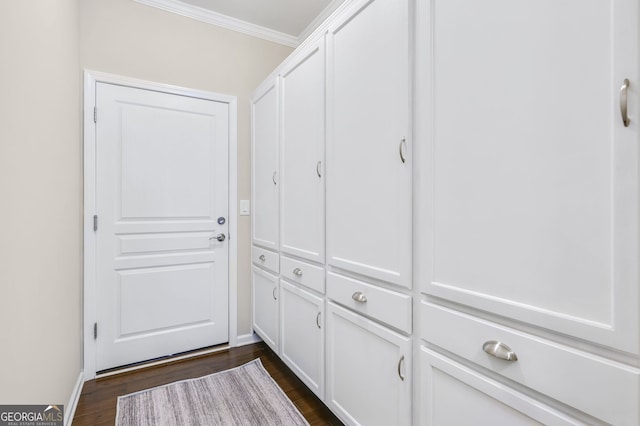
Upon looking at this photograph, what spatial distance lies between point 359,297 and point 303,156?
894 mm

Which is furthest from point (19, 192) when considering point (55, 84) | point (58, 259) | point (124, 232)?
point (124, 232)

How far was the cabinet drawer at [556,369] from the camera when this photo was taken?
2.19ft

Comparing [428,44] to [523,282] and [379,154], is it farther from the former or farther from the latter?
[523,282]

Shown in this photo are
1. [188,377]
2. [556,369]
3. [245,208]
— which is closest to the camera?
Result: [556,369]

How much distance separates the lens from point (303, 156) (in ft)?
6.12

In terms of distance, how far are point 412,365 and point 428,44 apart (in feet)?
3.81

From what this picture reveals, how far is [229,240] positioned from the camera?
2645mm

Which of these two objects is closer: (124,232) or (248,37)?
(124,232)

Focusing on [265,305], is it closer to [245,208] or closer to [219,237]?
[219,237]

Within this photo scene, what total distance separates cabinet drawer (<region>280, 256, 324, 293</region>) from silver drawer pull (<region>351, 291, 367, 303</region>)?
11.6 inches

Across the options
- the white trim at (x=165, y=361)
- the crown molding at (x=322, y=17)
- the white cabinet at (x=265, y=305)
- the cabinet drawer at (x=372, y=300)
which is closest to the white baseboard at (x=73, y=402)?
the white trim at (x=165, y=361)

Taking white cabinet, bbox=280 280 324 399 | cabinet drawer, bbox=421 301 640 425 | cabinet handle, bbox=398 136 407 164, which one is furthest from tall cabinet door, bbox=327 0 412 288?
white cabinet, bbox=280 280 324 399

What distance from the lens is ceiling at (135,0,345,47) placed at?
2420 mm

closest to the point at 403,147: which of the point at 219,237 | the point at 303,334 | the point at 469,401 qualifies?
the point at 469,401
